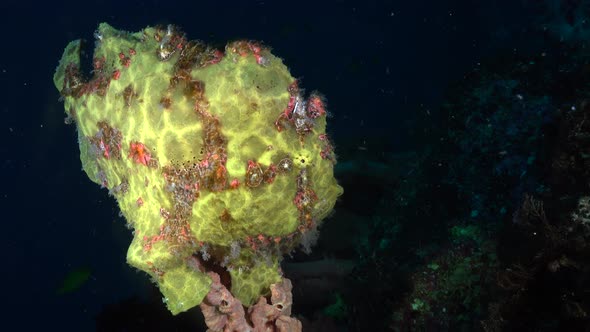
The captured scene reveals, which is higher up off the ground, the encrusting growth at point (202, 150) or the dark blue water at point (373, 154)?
the encrusting growth at point (202, 150)

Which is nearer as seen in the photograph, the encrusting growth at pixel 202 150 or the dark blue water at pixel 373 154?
the encrusting growth at pixel 202 150

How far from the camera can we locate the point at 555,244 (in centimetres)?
384

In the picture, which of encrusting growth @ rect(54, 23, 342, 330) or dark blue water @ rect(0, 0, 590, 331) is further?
dark blue water @ rect(0, 0, 590, 331)

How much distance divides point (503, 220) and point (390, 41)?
2766 centimetres

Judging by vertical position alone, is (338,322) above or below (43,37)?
below

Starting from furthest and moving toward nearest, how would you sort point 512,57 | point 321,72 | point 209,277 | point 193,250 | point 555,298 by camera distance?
point 321,72, point 512,57, point 555,298, point 209,277, point 193,250

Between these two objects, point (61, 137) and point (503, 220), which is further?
point (61, 137)

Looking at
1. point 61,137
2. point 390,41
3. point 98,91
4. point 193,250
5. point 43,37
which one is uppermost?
point 98,91

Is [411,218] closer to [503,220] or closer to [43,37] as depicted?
[503,220]

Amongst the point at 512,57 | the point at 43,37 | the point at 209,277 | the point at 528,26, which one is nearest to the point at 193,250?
the point at 209,277

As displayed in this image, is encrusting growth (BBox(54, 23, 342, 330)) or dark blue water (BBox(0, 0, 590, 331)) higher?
encrusting growth (BBox(54, 23, 342, 330))

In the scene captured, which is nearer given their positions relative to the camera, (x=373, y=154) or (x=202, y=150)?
(x=202, y=150)

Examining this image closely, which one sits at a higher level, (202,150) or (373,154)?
(202,150)

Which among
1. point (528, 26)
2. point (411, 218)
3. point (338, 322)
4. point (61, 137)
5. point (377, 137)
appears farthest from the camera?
point (61, 137)
